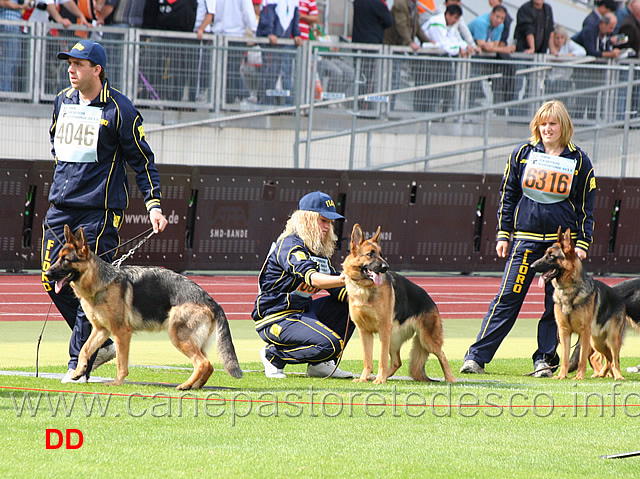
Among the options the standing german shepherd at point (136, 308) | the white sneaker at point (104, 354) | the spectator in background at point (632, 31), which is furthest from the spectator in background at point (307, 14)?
the standing german shepherd at point (136, 308)

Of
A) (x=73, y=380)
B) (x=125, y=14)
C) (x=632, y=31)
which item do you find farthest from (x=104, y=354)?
(x=632, y=31)

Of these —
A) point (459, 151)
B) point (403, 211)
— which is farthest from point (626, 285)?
point (459, 151)

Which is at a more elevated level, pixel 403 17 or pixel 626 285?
pixel 403 17

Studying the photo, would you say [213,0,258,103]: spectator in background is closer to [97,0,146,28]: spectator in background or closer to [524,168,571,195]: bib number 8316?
[97,0,146,28]: spectator in background

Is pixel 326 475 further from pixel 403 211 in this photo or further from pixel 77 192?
pixel 403 211

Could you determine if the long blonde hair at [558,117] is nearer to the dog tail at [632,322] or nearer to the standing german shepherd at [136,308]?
the dog tail at [632,322]

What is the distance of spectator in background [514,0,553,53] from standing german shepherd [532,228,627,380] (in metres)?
12.5

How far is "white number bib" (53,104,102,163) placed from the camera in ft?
25.1

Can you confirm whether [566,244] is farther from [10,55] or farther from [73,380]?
[10,55]

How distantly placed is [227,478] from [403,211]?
1344cm

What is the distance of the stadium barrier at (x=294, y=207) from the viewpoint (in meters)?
15.7

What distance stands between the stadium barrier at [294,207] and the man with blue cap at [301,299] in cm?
712

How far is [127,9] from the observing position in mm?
17688

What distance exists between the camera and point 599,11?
2214cm
